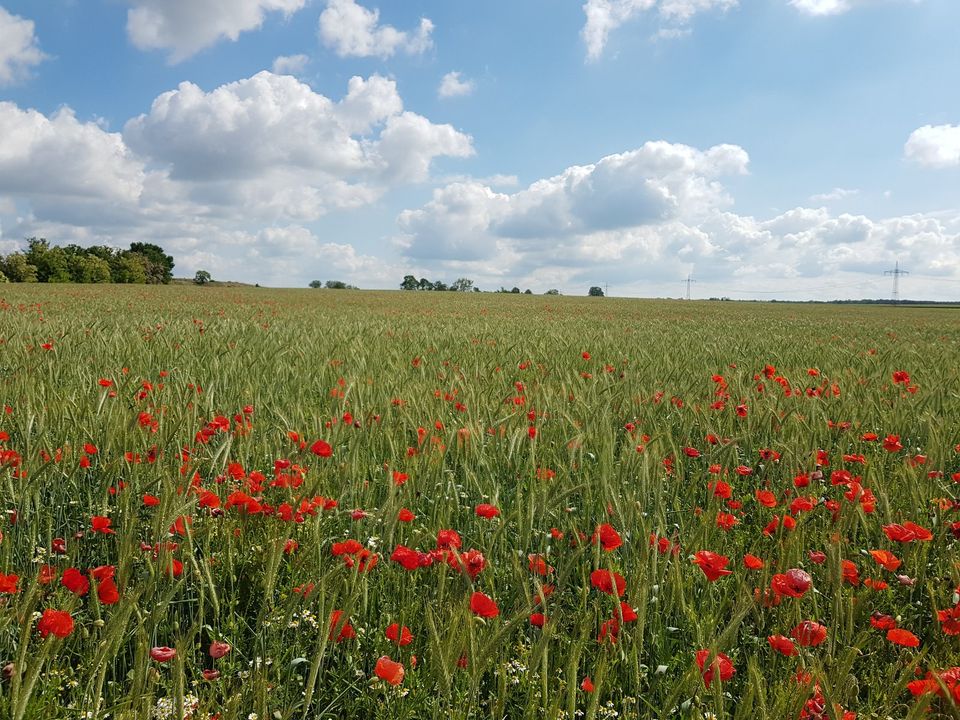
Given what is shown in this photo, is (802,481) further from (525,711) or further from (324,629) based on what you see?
(324,629)

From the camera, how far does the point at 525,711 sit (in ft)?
3.94

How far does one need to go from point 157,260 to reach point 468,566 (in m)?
114

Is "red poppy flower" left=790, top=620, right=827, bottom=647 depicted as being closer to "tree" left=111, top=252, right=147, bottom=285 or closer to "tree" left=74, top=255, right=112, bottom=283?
"tree" left=74, top=255, right=112, bottom=283

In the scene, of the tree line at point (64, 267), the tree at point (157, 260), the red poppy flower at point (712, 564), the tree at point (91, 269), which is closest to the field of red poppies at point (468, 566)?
the red poppy flower at point (712, 564)

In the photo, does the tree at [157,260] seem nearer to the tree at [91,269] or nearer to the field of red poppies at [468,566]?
the tree at [91,269]

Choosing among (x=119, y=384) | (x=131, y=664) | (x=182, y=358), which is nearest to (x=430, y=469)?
(x=131, y=664)

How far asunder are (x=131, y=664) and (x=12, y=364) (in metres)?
4.07

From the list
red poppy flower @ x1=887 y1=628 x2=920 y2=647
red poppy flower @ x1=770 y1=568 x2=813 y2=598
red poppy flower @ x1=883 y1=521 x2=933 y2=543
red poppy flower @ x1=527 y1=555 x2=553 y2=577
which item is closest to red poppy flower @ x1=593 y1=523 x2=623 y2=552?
red poppy flower @ x1=527 y1=555 x2=553 y2=577

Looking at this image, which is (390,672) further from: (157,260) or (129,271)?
(157,260)

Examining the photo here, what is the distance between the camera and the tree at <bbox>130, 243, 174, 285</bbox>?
9562cm

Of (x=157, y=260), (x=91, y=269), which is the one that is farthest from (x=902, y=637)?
(x=157, y=260)

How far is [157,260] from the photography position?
10012 cm

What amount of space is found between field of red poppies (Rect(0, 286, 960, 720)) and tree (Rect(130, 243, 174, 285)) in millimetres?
105521

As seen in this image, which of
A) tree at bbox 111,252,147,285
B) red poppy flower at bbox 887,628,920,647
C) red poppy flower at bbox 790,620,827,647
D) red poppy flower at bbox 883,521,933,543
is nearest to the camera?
red poppy flower at bbox 887,628,920,647
